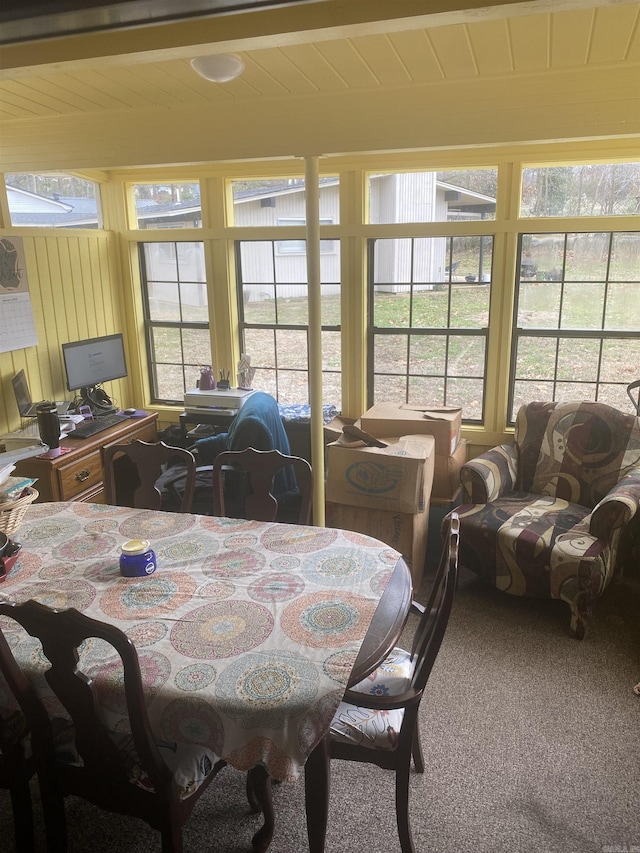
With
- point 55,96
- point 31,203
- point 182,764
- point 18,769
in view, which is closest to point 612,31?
point 55,96

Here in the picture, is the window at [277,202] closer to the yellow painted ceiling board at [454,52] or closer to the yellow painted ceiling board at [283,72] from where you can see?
the yellow painted ceiling board at [283,72]

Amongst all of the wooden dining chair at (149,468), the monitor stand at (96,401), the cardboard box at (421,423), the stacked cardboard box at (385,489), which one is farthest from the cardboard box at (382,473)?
the monitor stand at (96,401)

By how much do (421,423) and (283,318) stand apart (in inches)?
56.4

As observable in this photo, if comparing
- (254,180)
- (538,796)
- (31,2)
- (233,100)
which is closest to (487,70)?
(233,100)

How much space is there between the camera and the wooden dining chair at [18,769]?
1.71 metres

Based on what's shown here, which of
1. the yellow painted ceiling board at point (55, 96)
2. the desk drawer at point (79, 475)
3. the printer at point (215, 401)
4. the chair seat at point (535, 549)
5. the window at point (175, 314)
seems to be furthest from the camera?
the window at point (175, 314)

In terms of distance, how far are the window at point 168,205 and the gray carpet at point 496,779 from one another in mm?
3411

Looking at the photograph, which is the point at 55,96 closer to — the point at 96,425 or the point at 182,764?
the point at 96,425

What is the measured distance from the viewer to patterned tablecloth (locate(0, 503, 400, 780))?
1.51m

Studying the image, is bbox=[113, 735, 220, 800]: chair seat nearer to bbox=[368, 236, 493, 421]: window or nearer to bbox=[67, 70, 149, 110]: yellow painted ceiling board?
bbox=[67, 70, 149, 110]: yellow painted ceiling board

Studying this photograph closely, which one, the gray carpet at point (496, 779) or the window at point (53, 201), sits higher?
the window at point (53, 201)

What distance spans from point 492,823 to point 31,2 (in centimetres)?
235

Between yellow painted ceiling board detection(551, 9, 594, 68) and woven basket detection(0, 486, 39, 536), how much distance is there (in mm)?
2466

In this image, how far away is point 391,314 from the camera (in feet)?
14.0
